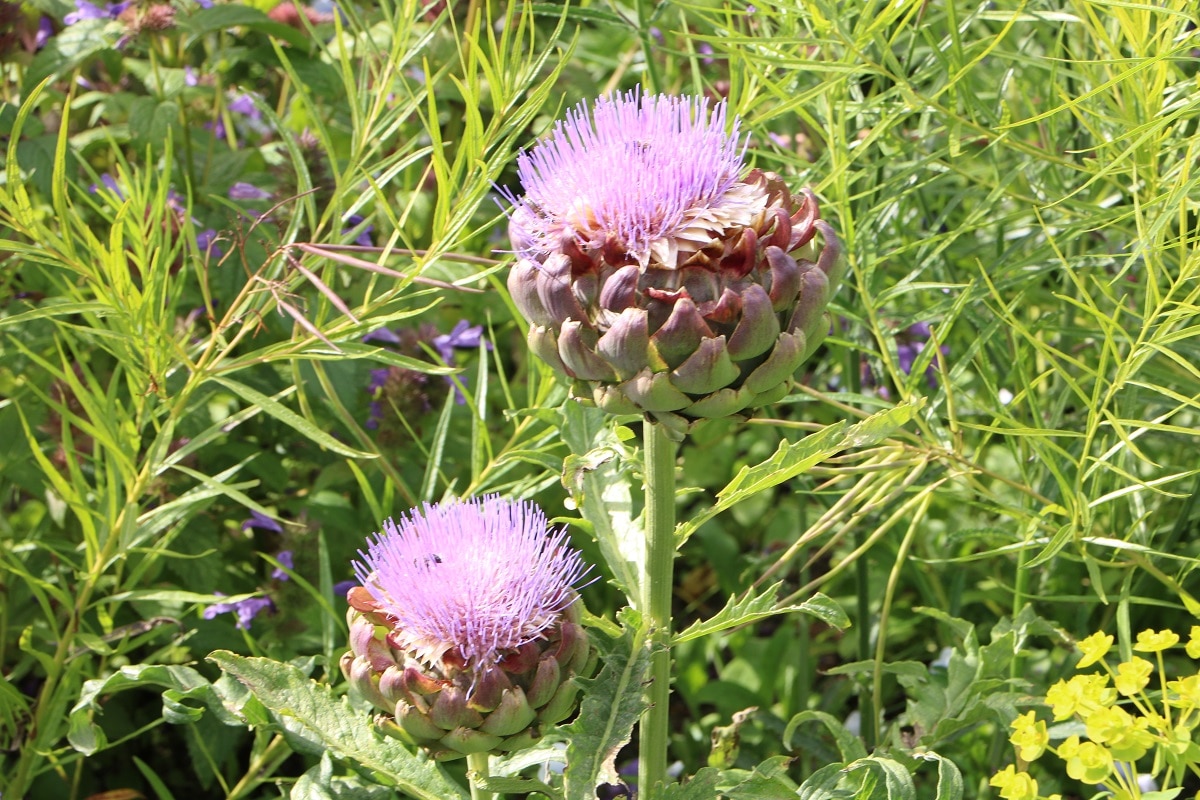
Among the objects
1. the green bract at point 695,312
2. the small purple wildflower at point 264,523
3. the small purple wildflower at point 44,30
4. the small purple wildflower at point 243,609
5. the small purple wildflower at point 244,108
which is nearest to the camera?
the green bract at point 695,312

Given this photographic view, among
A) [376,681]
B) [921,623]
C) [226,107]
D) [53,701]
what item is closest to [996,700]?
[376,681]

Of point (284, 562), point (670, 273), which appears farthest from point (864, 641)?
point (670, 273)

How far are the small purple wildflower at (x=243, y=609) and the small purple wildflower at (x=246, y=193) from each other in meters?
0.42

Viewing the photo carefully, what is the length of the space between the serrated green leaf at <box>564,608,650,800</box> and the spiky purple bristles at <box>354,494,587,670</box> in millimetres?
51

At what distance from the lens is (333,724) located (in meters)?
0.89

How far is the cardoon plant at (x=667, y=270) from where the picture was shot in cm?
74

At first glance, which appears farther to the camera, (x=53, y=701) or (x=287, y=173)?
(x=287, y=173)

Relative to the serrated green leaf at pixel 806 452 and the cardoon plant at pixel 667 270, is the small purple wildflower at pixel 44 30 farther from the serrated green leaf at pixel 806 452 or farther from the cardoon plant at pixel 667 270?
the serrated green leaf at pixel 806 452

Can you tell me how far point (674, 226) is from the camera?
2.51 feet

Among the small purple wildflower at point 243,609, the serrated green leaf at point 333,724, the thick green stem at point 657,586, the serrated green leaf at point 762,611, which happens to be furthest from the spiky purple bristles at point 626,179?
the small purple wildflower at point 243,609

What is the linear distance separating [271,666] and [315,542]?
452 mm

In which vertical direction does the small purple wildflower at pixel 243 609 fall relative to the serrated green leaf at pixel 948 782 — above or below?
above

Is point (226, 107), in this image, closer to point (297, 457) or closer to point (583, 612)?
point (297, 457)

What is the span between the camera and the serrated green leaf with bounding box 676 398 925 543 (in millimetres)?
771
